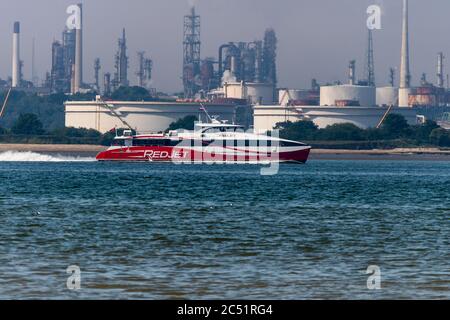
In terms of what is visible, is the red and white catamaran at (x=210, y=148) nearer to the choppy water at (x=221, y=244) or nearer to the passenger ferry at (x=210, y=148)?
the passenger ferry at (x=210, y=148)

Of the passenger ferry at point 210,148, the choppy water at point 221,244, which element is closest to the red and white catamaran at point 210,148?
the passenger ferry at point 210,148

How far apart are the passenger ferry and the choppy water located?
77741 millimetres

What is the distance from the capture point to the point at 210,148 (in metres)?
168

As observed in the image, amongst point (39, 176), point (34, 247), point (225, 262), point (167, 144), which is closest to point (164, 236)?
point (34, 247)

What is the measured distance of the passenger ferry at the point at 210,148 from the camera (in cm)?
16875

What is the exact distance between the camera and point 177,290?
106 ft

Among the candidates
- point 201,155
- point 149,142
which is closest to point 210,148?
point 201,155

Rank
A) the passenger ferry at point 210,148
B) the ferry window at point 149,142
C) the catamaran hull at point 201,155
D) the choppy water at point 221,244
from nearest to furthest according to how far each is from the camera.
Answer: the choppy water at point 221,244, the passenger ferry at point 210,148, the catamaran hull at point 201,155, the ferry window at point 149,142

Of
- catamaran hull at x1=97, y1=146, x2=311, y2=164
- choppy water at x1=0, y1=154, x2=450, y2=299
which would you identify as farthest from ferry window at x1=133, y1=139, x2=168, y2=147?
choppy water at x1=0, y1=154, x2=450, y2=299

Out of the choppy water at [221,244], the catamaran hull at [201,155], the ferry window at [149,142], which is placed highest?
the ferry window at [149,142]

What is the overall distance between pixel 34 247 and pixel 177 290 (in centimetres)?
1293

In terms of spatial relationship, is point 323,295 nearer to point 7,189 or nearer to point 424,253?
point 424,253

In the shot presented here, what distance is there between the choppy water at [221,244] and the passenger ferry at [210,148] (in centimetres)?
7774

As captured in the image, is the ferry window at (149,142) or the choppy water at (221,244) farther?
the ferry window at (149,142)
